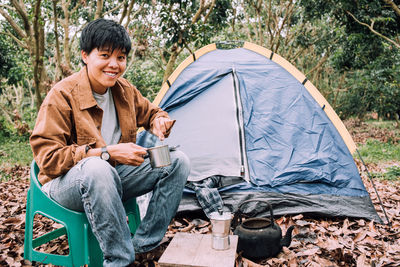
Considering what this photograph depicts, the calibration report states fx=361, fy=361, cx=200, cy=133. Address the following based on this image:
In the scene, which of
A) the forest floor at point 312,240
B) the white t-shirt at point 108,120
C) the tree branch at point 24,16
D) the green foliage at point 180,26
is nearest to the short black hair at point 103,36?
the white t-shirt at point 108,120

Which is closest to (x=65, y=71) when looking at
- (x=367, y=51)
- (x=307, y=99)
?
(x=307, y=99)

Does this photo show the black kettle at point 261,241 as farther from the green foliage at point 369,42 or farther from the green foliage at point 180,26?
the green foliage at point 369,42

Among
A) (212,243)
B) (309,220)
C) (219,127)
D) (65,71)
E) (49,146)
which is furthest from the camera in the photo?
(65,71)

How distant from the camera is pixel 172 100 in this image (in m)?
3.42

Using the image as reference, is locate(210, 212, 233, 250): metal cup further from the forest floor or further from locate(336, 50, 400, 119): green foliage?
locate(336, 50, 400, 119): green foliage

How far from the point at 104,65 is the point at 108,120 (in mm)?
312

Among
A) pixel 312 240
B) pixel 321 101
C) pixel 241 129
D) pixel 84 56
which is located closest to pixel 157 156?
pixel 84 56

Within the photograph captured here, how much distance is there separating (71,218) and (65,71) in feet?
15.3

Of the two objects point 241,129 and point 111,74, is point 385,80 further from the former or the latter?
point 111,74

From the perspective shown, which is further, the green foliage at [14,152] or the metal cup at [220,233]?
the green foliage at [14,152]

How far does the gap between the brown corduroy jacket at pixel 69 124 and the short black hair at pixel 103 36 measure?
0.17 metres

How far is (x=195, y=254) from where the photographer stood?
177 cm

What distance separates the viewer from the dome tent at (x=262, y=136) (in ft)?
9.18

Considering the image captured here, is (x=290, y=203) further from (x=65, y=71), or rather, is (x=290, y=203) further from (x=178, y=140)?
(x=65, y=71)
